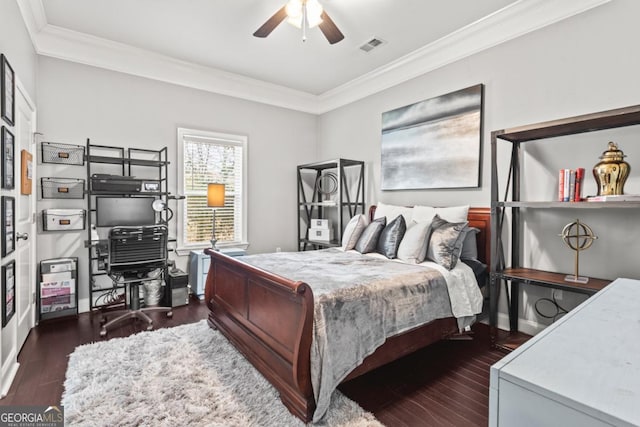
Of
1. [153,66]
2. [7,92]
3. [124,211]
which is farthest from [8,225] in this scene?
[153,66]

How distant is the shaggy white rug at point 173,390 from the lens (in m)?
1.79

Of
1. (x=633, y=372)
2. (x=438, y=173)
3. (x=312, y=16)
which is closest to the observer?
(x=633, y=372)

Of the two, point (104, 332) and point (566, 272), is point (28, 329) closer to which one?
point (104, 332)

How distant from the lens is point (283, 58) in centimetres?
395

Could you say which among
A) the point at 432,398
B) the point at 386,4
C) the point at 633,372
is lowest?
the point at 432,398

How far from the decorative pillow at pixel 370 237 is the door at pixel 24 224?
9.54 ft

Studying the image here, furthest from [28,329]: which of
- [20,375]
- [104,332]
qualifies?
[20,375]

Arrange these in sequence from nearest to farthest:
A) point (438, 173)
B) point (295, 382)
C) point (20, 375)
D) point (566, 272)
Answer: point (295, 382) < point (20, 375) < point (566, 272) < point (438, 173)

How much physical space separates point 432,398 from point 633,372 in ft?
4.92

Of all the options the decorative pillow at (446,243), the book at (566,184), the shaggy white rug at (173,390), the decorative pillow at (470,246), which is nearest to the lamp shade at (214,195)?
the shaggy white rug at (173,390)

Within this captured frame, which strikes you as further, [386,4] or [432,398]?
[386,4]

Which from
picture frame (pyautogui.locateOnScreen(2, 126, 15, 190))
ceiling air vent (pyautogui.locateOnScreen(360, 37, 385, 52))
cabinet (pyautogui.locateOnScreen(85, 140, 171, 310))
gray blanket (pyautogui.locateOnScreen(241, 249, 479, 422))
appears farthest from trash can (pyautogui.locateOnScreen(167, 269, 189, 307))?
ceiling air vent (pyautogui.locateOnScreen(360, 37, 385, 52))

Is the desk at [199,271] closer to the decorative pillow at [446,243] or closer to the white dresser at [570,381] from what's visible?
the decorative pillow at [446,243]

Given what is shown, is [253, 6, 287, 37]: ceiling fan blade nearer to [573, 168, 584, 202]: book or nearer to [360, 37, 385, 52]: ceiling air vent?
[360, 37, 385, 52]: ceiling air vent
